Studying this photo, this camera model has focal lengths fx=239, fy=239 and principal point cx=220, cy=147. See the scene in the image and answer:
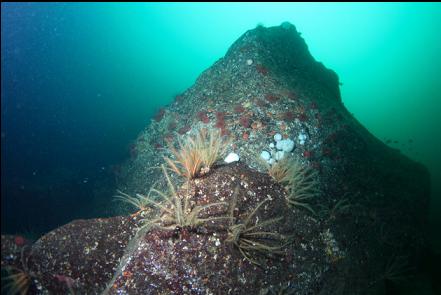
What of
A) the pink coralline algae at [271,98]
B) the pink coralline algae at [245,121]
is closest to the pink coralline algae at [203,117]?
the pink coralline algae at [245,121]

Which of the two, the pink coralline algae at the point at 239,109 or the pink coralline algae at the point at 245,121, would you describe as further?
the pink coralline algae at the point at 239,109

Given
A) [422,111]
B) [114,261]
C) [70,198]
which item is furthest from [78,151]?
[422,111]

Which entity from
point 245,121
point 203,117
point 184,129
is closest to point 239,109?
point 245,121

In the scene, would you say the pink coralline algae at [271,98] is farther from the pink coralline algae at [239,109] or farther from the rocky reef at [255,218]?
the pink coralline algae at [239,109]

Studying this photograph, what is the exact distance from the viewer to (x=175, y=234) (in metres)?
3.89

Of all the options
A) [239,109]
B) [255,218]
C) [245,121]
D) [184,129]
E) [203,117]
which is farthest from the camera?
[184,129]

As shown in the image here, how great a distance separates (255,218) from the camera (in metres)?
4.70

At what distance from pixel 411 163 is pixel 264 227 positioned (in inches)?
385

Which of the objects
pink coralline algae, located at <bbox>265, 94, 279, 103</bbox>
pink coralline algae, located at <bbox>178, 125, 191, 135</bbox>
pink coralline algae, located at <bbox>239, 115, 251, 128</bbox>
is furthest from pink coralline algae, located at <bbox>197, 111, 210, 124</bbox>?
pink coralline algae, located at <bbox>265, 94, 279, 103</bbox>

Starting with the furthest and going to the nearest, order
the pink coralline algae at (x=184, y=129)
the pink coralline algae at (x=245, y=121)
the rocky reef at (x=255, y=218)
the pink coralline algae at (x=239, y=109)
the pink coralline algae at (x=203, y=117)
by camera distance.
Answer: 1. the pink coralline algae at (x=184, y=129)
2. the pink coralline algae at (x=203, y=117)
3. the pink coralline algae at (x=239, y=109)
4. the pink coralline algae at (x=245, y=121)
5. the rocky reef at (x=255, y=218)

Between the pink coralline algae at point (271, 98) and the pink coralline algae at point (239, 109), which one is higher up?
the pink coralline algae at point (271, 98)

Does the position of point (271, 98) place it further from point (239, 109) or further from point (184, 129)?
point (184, 129)

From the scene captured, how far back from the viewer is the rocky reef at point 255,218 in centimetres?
389

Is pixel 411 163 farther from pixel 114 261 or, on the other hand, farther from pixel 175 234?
pixel 114 261
